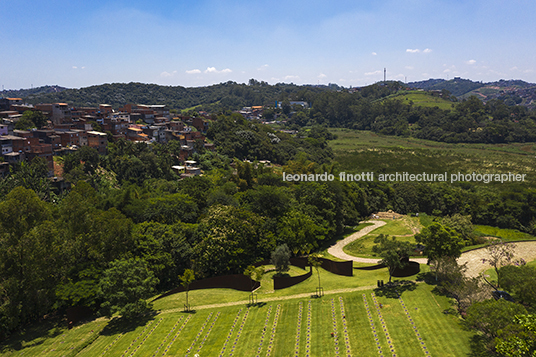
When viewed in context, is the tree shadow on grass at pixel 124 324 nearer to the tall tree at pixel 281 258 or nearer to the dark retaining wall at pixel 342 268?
the tall tree at pixel 281 258

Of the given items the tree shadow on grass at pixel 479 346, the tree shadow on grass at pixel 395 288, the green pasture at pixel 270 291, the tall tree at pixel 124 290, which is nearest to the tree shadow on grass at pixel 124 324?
the tall tree at pixel 124 290

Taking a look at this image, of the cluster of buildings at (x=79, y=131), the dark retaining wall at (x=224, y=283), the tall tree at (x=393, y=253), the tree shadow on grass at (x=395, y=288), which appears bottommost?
the dark retaining wall at (x=224, y=283)

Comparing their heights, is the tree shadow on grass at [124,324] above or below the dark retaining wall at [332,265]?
below

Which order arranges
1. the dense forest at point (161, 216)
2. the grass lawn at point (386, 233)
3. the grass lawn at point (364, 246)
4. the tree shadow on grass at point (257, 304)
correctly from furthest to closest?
the grass lawn at point (386, 233), the grass lawn at point (364, 246), the dense forest at point (161, 216), the tree shadow on grass at point (257, 304)

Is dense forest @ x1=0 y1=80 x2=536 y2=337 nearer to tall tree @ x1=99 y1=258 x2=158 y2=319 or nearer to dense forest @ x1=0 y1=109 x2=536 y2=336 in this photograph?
dense forest @ x1=0 y1=109 x2=536 y2=336

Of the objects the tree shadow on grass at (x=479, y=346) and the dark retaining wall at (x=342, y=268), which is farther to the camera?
the dark retaining wall at (x=342, y=268)

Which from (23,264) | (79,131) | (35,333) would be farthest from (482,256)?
(79,131)

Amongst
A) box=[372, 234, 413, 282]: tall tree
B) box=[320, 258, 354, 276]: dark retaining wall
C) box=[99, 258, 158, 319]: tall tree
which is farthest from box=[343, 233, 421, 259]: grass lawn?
box=[99, 258, 158, 319]: tall tree

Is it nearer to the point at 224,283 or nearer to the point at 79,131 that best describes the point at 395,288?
the point at 224,283
